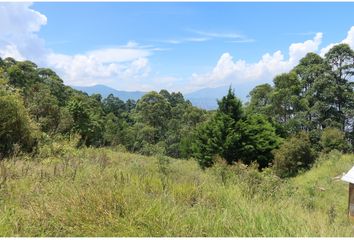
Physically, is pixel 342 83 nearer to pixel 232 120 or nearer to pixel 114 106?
pixel 232 120

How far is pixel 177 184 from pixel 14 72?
31264 mm

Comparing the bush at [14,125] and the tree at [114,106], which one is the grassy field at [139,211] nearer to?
the bush at [14,125]

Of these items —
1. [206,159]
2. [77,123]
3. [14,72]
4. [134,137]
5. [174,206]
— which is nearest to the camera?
[174,206]

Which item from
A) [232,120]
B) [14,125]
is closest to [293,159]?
[232,120]

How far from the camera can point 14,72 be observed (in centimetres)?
3200

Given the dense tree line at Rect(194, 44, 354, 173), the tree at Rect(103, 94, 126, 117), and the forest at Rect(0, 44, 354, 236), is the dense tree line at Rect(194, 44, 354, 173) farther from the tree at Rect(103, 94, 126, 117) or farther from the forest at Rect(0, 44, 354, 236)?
the tree at Rect(103, 94, 126, 117)

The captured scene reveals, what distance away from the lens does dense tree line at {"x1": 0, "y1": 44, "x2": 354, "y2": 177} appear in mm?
20312

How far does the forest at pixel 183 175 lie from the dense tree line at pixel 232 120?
0.24 ft

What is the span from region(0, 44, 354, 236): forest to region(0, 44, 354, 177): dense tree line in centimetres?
7

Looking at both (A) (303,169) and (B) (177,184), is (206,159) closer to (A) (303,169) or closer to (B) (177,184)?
(A) (303,169)

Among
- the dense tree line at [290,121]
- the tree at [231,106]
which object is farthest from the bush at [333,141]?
the tree at [231,106]

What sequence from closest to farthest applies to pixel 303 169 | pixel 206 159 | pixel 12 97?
pixel 12 97
pixel 303 169
pixel 206 159

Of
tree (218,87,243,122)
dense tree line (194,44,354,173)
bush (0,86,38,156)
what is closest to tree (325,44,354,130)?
dense tree line (194,44,354,173)

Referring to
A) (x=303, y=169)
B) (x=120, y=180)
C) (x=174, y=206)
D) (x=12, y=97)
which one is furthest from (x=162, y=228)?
(x=303, y=169)
